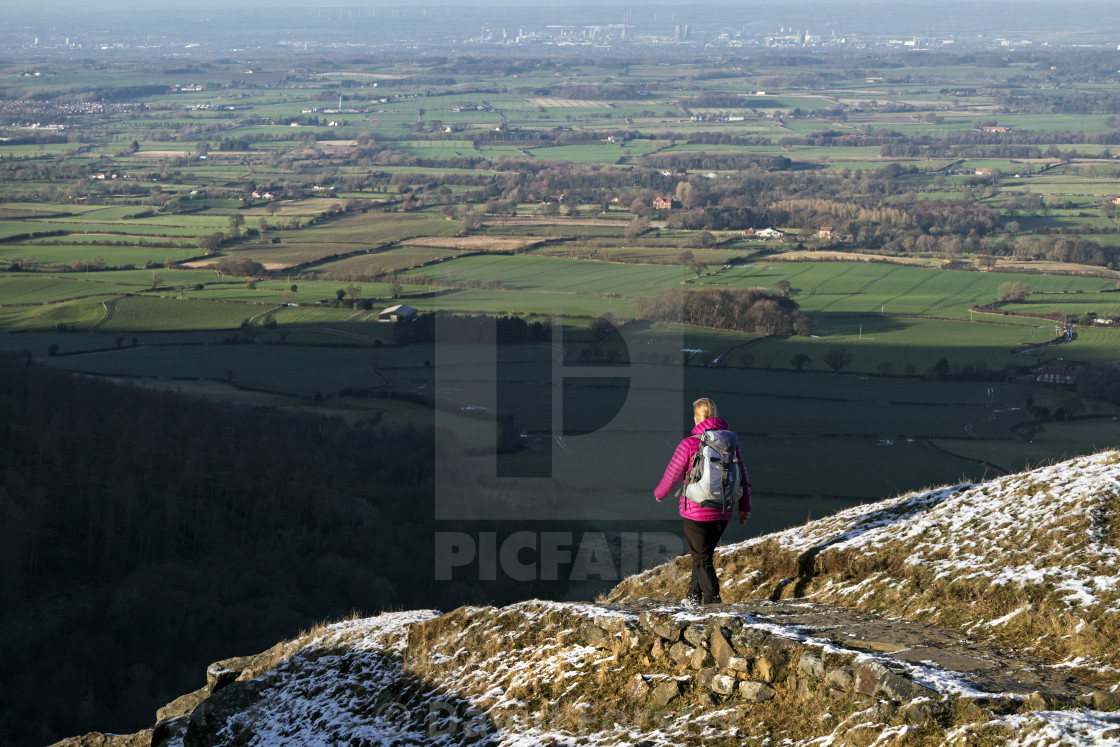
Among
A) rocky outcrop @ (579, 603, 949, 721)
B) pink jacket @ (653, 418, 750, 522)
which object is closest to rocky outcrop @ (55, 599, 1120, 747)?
rocky outcrop @ (579, 603, 949, 721)

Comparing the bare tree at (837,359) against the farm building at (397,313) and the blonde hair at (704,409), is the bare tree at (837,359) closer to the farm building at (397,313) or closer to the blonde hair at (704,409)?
the farm building at (397,313)

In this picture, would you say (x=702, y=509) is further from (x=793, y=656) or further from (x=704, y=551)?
(x=793, y=656)

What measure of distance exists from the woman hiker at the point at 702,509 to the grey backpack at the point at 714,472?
54 mm

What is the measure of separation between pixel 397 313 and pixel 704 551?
218 feet

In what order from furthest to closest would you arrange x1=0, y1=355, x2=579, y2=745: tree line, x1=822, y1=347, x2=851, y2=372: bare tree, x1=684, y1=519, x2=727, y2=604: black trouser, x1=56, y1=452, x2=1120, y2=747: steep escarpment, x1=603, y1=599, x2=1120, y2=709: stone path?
x1=822, y1=347, x2=851, y2=372: bare tree, x1=0, y1=355, x2=579, y2=745: tree line, x1=684, y1=519, x2=727, y2=604: black trouser, x1=56, y1=452, x2=1120, y2=747: steep escarpment, x1=603, y1=599, x2=1120, y2=709: stone path

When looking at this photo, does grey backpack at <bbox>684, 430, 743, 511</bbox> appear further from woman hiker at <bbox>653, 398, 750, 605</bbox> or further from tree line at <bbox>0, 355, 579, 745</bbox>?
tree line at <bbox>0, 355, 579, 745</bbox>

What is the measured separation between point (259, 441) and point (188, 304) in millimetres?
37345

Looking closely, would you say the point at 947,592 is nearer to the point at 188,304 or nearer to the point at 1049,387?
the point at 1049,387

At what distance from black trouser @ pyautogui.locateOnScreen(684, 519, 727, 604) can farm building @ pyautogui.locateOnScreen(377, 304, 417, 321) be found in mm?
64712

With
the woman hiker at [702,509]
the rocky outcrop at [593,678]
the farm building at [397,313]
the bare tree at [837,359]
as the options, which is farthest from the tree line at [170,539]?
the bare tree at [837,359]

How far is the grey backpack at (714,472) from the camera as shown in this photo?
10.2 meters

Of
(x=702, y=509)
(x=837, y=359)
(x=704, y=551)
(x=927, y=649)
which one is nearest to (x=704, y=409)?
(x=702, y=509)

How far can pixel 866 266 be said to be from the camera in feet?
319

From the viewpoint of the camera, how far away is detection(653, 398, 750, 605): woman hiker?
1041 centimetres
